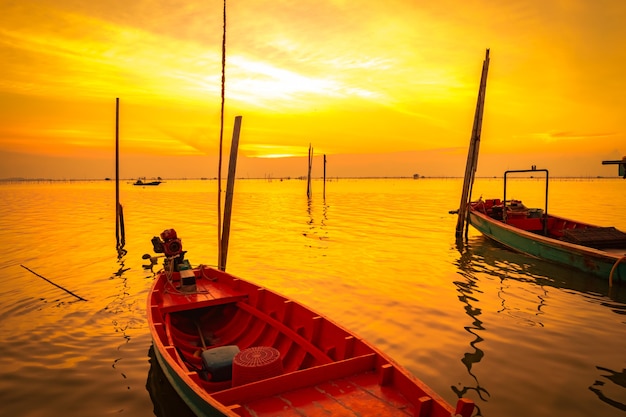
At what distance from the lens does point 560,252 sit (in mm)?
15070

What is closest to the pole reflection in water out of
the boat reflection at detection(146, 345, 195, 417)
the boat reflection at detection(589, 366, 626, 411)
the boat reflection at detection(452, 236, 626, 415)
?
the boat reflection at detection(452, 236, 626, 415)

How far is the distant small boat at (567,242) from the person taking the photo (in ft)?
43.5

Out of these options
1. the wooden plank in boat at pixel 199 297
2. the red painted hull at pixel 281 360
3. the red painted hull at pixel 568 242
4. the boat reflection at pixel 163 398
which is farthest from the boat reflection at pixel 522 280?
the wooden plank in boat at pixel 199 297

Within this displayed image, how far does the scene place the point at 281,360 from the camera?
5785mm

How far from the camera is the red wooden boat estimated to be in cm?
458

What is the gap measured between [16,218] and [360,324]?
36413 millimetres

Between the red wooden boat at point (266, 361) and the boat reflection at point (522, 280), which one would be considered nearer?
the red wooden boat at point (266, 361)

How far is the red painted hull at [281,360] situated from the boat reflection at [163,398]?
662 mm

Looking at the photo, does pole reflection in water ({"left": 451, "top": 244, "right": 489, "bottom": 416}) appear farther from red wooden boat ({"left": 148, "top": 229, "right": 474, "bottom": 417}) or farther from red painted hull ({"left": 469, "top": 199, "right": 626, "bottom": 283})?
red painted hull ({"left": 469, "top": 199, "right": 626, "bottom": 283})

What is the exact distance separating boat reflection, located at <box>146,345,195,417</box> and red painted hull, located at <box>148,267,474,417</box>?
66cm

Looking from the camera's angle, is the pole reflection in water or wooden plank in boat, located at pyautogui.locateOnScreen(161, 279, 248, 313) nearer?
the pole reflection in water

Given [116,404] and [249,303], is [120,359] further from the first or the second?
[249,303]

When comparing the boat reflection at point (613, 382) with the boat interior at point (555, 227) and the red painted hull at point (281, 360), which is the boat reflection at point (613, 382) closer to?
the red painted hull at point (281, 360)

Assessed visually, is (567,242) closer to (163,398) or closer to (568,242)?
(568,242)
